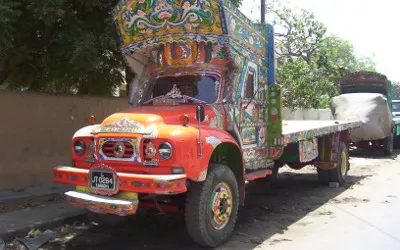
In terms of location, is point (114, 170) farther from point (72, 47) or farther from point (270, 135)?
point (72, 47)

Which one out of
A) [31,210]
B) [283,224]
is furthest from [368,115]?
[31,210]

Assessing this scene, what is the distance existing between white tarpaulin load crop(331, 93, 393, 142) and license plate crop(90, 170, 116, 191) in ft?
36.6

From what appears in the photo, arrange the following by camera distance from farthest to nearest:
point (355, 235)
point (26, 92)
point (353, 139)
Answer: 1. point (353, 139)
2. point (26, 92)
3. point (355, 235)

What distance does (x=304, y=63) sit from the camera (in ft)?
73.6

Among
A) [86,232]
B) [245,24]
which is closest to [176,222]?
[86,232]

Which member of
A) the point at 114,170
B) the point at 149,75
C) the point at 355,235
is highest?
the point at 149,75

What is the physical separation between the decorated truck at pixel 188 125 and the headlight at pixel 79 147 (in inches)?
0.5

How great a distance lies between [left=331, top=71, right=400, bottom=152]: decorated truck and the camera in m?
14.4

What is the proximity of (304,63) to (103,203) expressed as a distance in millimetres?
19193

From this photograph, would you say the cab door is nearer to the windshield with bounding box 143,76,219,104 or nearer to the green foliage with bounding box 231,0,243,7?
the windshield with bounding box 143,76,219,104

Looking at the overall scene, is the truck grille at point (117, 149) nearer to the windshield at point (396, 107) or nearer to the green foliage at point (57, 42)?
the green foliage at point (57, 42)

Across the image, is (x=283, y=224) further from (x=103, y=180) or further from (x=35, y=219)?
(x=35, y=219)

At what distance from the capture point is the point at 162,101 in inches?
243

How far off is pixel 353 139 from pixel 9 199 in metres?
11.1
